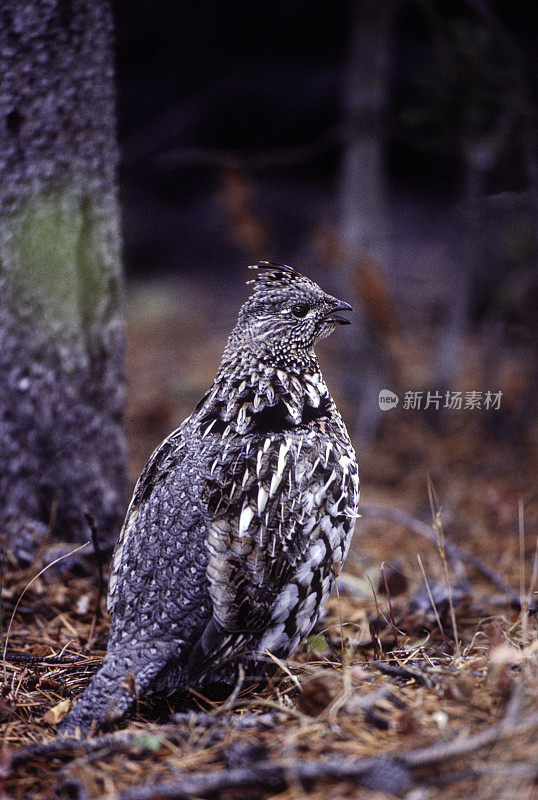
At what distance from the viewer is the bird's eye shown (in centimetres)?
289

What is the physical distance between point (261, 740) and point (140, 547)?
794mm

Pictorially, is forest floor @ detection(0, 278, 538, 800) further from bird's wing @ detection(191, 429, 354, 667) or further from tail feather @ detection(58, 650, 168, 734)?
bird's wing @ detection(191, 429, 354, 667)

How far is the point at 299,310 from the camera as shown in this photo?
290 centimetres

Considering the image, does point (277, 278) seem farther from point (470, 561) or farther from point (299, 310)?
point (470, 561)

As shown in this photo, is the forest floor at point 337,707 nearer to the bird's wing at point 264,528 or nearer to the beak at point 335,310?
the bird's wing at point 264,528

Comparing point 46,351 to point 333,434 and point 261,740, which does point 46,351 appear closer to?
point 333,434

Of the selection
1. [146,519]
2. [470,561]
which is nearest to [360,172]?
[470,561]

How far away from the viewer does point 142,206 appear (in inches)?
529

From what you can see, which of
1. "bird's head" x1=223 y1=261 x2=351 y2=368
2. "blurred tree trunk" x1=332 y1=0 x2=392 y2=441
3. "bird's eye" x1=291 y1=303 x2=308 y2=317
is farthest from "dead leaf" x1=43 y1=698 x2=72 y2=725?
"blurred tree trunk" x1=332 y1=0 x2=392 y2=441

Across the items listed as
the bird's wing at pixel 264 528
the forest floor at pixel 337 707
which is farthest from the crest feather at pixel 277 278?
the forest floor at pixel 337 707

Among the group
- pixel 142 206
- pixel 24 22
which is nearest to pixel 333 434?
pixel 24 22

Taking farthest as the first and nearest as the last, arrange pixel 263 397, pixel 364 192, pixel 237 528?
pixel 364 192, pixel 263 397, pixel 237 528

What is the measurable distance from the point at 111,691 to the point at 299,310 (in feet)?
5.09

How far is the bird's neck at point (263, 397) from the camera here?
2732 millimetres
